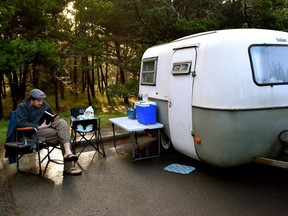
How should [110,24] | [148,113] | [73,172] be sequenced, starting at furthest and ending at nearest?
1. [110,24]
2. [148,113]
3. [73,172]

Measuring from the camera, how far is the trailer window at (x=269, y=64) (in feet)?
12.7

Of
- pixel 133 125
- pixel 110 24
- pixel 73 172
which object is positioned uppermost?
pixel 110 24

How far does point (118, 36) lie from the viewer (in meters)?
12.8

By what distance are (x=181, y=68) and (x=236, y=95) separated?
3.88 ft

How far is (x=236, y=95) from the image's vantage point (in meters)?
3.76

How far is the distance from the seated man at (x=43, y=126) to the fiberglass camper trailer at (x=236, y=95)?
84.1 inches

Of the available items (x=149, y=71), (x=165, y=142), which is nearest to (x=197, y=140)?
(x=165, y=142)

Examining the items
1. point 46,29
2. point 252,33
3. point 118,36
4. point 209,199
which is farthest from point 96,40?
point 209,199

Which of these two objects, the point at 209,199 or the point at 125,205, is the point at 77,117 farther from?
the point at 209,199

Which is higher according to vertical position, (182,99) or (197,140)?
(182,99)

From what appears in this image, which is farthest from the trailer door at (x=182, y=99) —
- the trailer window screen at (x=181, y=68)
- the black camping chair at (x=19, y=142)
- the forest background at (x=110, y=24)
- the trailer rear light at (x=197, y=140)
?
the forest background at (x=110, y=24)

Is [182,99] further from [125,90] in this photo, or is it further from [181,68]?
[125,90]

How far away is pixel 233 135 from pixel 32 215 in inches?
111

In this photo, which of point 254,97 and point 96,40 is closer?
point 254,97
